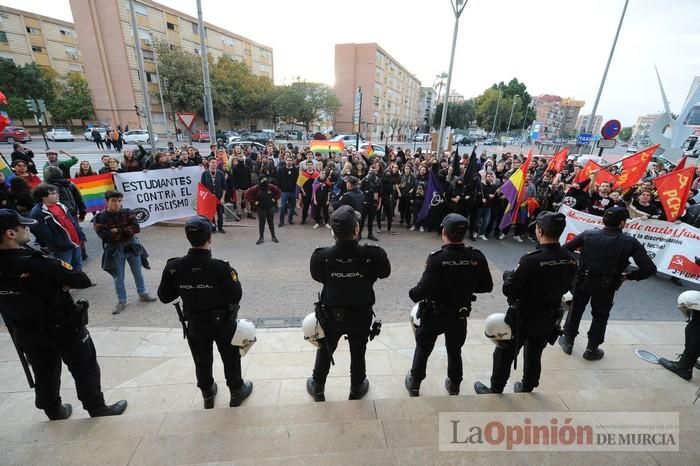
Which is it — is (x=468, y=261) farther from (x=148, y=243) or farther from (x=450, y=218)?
(x=148, y=243)

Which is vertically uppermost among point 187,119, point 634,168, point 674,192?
point 187,119

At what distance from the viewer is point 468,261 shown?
2.67m

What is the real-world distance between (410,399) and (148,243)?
287 inches

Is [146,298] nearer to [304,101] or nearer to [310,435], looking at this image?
[310,435]

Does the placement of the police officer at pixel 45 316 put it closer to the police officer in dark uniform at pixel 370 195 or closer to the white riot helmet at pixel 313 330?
the white riot helmet at pixel 313 330

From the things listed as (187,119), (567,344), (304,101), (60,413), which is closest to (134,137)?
(304,101)

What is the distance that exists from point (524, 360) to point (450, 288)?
3.84 feet

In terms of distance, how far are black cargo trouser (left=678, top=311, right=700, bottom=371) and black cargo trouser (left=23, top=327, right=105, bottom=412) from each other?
19.7ft

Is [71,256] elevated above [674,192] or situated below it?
below

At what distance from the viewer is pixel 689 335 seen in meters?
3.53

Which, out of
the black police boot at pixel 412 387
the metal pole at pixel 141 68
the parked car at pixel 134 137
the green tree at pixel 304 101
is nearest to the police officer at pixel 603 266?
the black police boot at pixel 412 387

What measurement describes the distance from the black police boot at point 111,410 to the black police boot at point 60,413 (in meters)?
0.29

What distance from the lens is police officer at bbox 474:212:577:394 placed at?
2.69 metres

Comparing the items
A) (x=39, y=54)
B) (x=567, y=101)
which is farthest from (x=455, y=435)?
(x=567, y=101)
